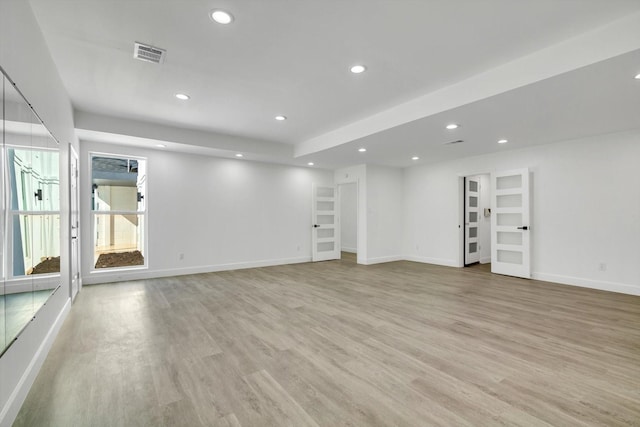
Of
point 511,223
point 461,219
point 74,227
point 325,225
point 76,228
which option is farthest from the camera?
point 325,225

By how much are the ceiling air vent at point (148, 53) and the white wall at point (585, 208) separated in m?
6.32

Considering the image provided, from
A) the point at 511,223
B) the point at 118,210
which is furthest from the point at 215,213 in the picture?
the point at 511,223

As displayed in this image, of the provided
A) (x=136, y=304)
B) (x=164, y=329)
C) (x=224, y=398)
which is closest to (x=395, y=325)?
(x=224, y=398)

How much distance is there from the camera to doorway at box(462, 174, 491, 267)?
7039 mm

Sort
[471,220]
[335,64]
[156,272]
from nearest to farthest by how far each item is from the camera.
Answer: [335,64], [156,272], [471,220]

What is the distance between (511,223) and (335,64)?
511 centimetres

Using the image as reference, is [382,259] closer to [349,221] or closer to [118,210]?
[349,221]

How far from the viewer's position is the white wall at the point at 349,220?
10078mm

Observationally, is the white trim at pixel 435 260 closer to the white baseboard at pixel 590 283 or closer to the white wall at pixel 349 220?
the white baseboard at pixel 590 283

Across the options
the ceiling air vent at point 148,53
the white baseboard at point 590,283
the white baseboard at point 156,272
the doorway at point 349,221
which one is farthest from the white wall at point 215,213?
the white baseboard at point 590,283

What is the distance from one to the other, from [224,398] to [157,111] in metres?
4.15

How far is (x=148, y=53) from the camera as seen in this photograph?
2.78 metres

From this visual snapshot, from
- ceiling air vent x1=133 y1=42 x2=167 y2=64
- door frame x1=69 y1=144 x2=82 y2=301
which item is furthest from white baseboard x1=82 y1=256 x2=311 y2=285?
ceiling air vent x1=133 y1=42 x2=167 y2=64

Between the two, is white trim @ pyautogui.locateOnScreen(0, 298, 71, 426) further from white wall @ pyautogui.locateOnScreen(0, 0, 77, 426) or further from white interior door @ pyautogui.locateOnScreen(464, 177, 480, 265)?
white interior door @ pyautogui.locateOnScreen(464, 177, 480, 265)
